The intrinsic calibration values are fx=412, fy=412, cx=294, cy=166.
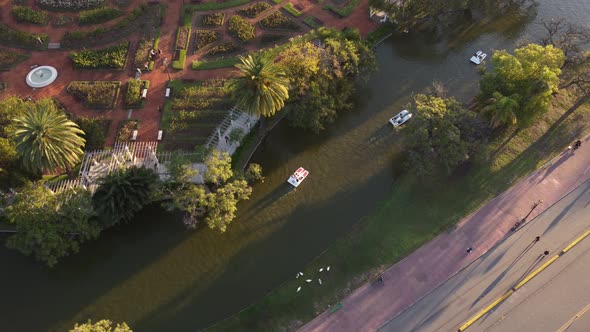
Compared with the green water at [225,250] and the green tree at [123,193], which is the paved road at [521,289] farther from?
the green tree at [123,193]

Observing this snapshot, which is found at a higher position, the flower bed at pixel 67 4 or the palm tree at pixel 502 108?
the flower bed at pixel 67 4

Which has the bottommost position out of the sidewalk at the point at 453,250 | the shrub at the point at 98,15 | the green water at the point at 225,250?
the sidewalk at the point at 453,250

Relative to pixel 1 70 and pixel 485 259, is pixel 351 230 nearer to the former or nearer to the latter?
pixel 485 259

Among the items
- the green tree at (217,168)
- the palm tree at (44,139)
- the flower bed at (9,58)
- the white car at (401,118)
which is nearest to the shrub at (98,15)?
the flower bed at (9,58)

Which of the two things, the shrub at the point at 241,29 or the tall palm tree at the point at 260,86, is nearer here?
the tall palm tree at the point at 260,86

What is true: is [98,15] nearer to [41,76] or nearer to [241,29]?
[41,76]

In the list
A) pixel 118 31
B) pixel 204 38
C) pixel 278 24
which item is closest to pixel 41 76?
pixel 118 31

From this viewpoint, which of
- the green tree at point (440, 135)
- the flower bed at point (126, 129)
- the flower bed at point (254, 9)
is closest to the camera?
the green tree at point (440, 135)

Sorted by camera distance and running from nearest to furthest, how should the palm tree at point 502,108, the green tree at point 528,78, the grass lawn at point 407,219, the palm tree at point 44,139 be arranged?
the palm tree at point 44,139, the grass lawn at point 407,219, the palm tree at point 502,108, the green tree at point 528,78
